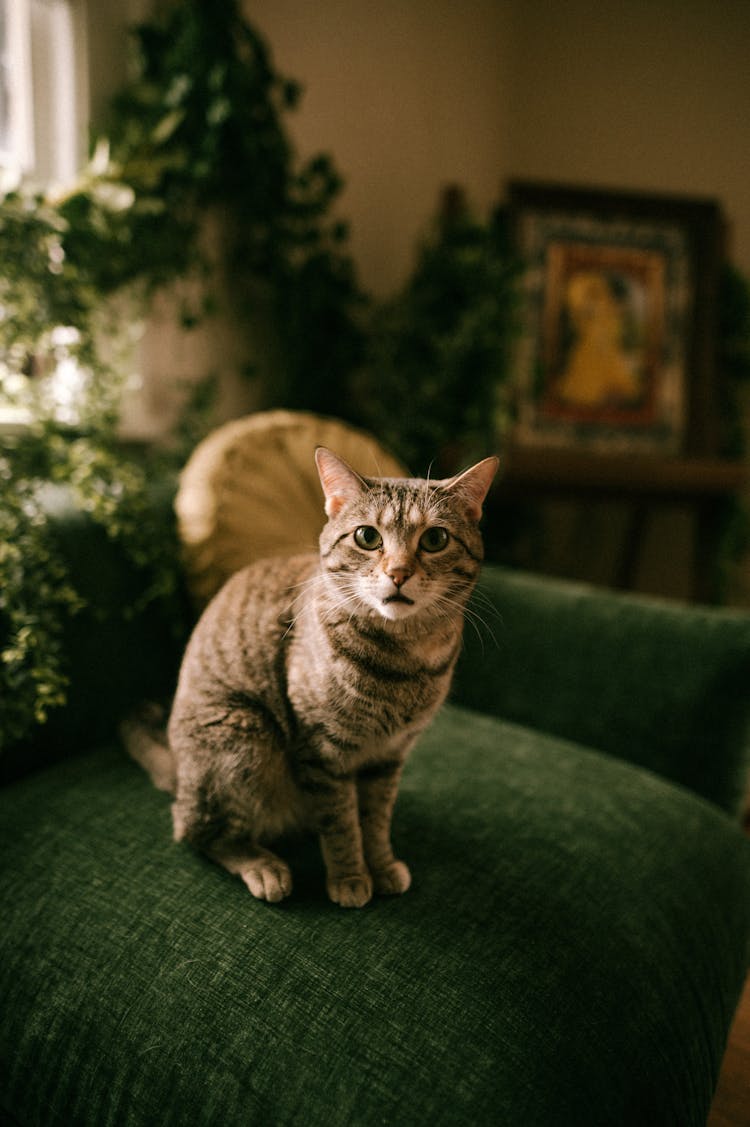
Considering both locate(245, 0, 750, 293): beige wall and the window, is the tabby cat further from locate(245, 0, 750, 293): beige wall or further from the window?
locate(245, 0, 750, 293): beige wall

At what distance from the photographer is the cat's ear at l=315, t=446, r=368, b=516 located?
840mm

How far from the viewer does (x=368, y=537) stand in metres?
0.82

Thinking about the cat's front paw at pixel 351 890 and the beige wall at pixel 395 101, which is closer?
the cat's front paw at pixel 351 890

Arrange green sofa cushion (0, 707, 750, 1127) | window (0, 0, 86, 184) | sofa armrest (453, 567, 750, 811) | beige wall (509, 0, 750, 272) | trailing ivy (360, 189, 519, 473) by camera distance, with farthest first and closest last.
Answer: beige wall (509, 0, 750, 272)
trailing ivy (360, 189, 519, 473)
window (0, 0, 86, 184)
sofa armrest (453, 567, 750, 811)
green sofa cushion (0, 707, 750, 1127)

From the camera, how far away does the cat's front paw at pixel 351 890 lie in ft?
2.68

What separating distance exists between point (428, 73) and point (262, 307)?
3.94 feet

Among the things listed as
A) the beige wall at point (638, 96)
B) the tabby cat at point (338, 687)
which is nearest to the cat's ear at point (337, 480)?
the tabby cat at point (338, 687)

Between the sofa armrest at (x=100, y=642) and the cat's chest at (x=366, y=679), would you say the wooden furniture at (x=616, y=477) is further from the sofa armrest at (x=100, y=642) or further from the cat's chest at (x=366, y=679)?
the cat's chest at (x=366, y=679)

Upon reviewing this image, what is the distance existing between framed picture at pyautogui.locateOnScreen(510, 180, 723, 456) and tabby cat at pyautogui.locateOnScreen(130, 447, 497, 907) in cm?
161

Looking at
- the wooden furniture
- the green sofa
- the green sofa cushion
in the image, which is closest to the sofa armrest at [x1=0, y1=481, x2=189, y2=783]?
the green sofa

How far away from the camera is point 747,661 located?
117 centimetres

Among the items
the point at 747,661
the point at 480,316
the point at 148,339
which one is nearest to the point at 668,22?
the point at 480,316

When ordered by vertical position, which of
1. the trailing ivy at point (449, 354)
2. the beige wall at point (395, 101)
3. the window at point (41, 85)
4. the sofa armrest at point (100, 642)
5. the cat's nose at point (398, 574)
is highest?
the beige wall at point (395, 101)

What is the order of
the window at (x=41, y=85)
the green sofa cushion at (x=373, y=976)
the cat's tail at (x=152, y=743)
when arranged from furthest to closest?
the window at (x=41, y=85)
the cat's tail at (x=152, y=743)
the green sofa cushion at (x=373, y=976)
